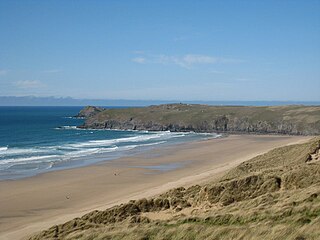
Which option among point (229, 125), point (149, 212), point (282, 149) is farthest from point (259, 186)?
point (229, 125)

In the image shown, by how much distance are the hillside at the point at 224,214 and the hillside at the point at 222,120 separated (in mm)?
69997

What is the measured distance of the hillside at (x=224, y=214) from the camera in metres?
11.8

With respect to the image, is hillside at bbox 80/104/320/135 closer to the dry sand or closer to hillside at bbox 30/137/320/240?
the dry sand

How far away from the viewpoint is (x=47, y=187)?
103 feet

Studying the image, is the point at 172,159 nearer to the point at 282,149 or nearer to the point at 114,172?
the point at 114,172

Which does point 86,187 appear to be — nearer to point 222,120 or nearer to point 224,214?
point 224,214

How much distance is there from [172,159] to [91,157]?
1001 cm

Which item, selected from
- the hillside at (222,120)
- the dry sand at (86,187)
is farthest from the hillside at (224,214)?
the hillside at (222,120)

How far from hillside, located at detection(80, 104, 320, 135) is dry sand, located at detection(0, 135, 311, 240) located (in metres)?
45.1

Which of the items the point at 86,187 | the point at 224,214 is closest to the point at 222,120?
the point at 86,187

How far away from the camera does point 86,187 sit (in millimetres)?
31578

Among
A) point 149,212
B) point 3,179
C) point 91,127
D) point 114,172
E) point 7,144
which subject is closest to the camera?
point 149,212

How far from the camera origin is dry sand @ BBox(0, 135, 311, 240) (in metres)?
22.9

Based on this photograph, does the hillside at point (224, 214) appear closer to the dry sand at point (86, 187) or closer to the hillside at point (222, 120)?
the dry sand at point (86, 187)
